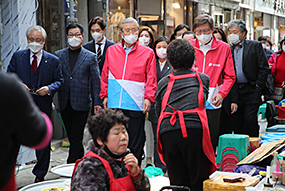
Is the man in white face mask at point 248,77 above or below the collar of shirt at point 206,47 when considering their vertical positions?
below

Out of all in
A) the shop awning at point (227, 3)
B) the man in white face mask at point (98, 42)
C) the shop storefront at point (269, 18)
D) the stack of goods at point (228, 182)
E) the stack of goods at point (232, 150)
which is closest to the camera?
the stack of goods at point (228, 182)

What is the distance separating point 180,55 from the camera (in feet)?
13.0

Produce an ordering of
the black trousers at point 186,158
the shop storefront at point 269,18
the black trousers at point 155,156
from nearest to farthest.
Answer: the black trousers at point 186,158 < the black trousers at point 155,156 < the shop storefront at point 269,18

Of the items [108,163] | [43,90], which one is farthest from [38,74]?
[108,163]

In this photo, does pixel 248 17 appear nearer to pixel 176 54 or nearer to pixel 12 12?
pixel 12 12

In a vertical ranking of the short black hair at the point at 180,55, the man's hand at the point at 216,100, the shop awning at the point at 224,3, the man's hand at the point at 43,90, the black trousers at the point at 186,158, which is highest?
the shop awning at the point at 224,3

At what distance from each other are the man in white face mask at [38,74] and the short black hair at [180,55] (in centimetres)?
214

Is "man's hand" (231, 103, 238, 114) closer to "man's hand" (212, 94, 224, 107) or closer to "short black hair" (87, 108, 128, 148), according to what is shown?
"man's hand" (212, 94, 224, 107)

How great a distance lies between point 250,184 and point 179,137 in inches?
28.8

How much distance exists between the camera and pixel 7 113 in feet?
5.32

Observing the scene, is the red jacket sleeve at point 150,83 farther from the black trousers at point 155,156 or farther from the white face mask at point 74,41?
the white face mask at point 74,41

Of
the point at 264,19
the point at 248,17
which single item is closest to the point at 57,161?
the point at 248,17

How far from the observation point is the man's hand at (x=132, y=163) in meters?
3.02

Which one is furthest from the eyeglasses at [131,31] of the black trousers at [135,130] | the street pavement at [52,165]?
the street pavement at [52,165]
